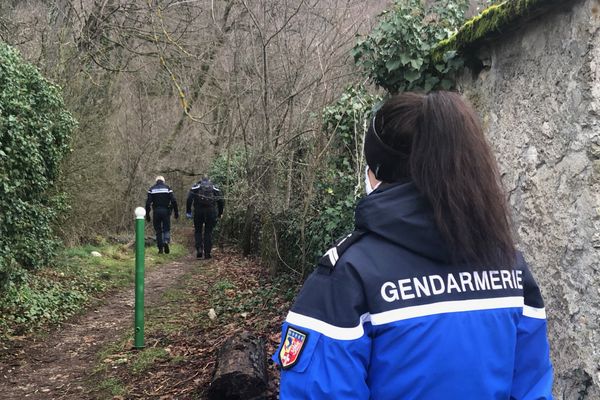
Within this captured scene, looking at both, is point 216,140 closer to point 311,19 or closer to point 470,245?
point 311,19

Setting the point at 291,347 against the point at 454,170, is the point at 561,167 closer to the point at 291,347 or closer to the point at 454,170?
the point at 454,170

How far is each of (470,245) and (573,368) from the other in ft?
6.63

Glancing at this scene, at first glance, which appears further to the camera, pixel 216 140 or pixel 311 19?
pixel 216 140

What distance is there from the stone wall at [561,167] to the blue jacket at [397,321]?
167 cm

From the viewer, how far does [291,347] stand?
147 cm

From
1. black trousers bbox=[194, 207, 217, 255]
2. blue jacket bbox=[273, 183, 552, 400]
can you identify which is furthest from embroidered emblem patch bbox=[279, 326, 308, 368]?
black trousers bbox=[194, 207, 217, 255]

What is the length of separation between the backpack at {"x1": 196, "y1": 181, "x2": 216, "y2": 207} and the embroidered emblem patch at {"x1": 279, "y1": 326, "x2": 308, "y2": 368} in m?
11.8

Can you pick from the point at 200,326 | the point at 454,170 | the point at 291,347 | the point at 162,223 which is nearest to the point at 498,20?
the point at 454,170

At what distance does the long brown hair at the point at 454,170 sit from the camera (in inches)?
58.3

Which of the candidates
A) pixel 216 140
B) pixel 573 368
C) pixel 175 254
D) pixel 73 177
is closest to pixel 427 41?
pixel 573 368

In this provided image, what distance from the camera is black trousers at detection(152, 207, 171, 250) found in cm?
1413

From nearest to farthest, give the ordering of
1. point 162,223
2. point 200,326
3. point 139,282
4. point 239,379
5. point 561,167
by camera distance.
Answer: point 561,167 → point 239,379 → point 139,282 → point 200,326 → point 162,223

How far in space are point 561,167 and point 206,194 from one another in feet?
35.5

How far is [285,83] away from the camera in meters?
9.28
